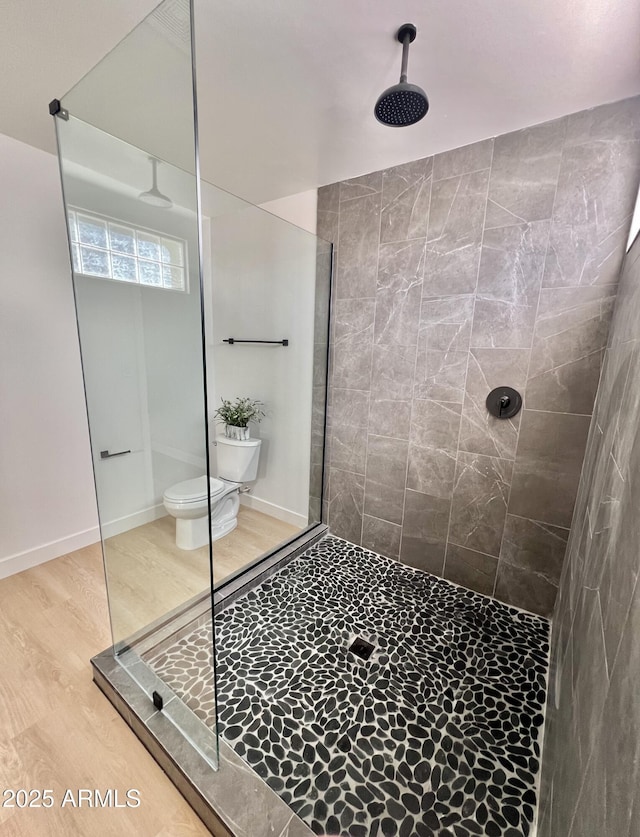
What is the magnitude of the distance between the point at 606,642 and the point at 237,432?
2381 millimetres

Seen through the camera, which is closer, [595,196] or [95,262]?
[95,262]

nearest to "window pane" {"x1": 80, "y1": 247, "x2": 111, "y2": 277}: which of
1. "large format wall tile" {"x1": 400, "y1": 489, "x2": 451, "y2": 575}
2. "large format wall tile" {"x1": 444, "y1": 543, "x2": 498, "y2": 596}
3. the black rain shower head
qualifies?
the black rain shower head

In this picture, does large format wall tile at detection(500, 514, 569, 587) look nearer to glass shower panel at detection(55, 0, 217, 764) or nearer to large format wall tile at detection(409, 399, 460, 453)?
large format wall tile at detection(409, 399, 460, 453)

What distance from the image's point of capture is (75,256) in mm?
1377

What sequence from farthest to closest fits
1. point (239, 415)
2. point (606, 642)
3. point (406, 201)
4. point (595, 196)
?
point (239, 415) < point (406, 201) < point (595, 196) < point (606, 642)

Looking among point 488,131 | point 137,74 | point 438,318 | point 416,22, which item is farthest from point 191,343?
point 488,131

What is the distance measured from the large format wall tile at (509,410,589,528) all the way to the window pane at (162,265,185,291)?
1672 mm

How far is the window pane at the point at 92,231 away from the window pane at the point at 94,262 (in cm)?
3

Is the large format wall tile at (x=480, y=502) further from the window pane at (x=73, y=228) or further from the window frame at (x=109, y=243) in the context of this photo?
the window pane at (x=73, y=228)

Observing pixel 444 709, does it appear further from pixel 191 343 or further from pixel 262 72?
pixel 262 72

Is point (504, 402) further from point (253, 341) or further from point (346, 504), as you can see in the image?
point (253, 341)

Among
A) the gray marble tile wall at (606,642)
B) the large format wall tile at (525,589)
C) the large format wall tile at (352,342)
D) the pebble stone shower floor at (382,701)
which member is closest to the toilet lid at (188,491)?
the pebble stone shower floor at (382,701)

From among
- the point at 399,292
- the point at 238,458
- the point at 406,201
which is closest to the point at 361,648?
the point at 238,458

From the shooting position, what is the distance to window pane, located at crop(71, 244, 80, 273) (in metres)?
1.36
